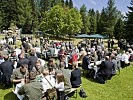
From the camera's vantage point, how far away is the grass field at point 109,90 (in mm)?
9709

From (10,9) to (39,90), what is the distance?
51983 mm

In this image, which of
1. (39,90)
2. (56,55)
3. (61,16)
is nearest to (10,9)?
(61,16)

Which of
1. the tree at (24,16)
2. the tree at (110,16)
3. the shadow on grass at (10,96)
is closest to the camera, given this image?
the shadow on grass at (10,96)

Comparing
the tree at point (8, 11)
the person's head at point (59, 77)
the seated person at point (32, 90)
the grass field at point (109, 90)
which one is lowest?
the grass field at point (109, 90)

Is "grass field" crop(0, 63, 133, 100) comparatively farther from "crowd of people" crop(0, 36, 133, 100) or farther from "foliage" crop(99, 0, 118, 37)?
"foliage" crop(99, 0, 118, 37)

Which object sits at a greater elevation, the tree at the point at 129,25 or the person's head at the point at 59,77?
the tree at the point at 129,25

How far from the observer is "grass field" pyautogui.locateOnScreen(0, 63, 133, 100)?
971cm

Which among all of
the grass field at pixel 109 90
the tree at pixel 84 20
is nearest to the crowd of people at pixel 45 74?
the grass field at pixel 109 90

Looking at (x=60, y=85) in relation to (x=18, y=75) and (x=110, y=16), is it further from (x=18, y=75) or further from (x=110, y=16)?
(x=110, y=16)

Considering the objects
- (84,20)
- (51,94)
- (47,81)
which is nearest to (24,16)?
(84,20)

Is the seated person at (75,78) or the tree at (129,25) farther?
the tree at (129,25)

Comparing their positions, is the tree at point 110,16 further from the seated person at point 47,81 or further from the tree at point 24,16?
the seated person at point 47,81

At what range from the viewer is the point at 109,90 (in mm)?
10938

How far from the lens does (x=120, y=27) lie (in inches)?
1863
